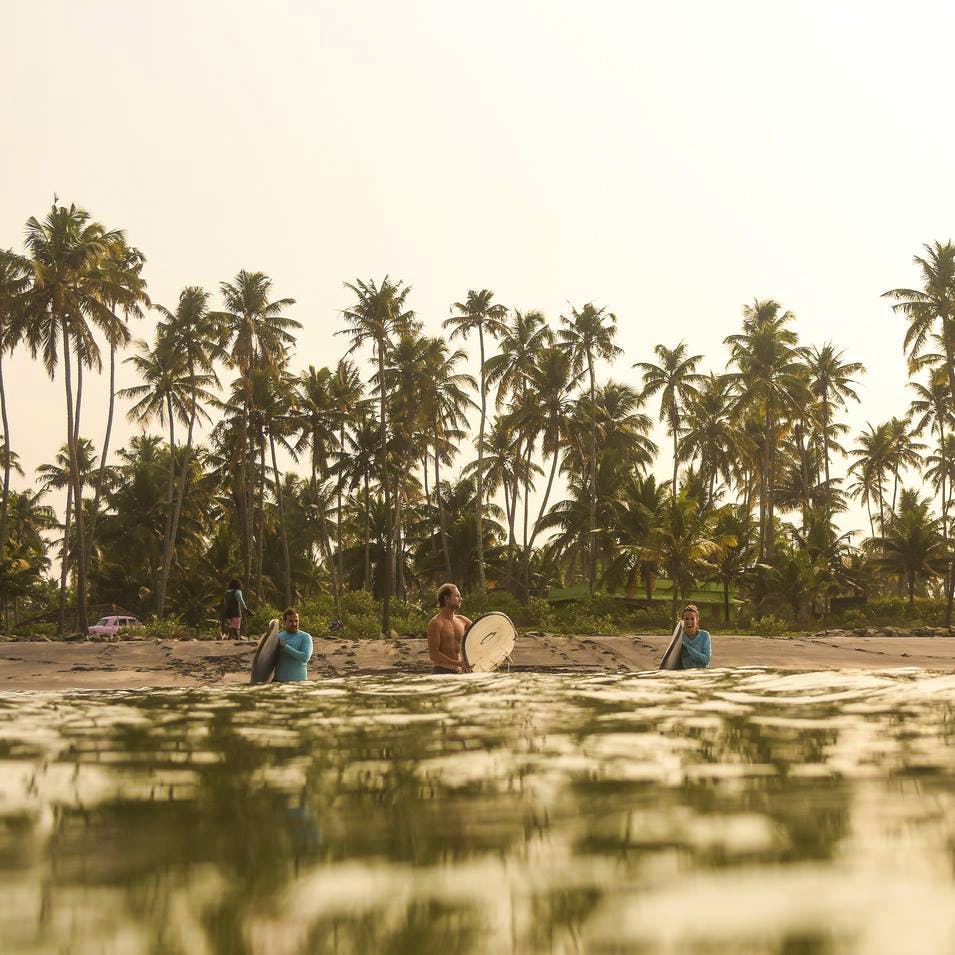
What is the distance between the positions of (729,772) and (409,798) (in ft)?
3.37

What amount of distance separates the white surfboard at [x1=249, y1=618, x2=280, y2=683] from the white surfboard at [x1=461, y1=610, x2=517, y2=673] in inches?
74.7

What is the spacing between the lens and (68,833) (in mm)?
2502

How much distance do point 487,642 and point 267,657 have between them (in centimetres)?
222

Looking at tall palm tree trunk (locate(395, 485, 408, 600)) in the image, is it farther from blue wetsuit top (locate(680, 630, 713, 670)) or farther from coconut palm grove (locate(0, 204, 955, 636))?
blue wetsuit top (locate(680, 630, 713, 670))

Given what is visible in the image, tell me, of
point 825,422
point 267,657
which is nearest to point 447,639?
point 267,657

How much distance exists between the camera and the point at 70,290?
36125 millimetres

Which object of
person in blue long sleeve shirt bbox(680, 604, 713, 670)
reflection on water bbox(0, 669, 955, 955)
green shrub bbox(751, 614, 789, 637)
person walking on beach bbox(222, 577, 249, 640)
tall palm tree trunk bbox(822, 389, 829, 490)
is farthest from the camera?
tall palm tree trunk bbox(822, 389, 829, 490)

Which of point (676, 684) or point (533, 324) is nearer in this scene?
point (676, 684)

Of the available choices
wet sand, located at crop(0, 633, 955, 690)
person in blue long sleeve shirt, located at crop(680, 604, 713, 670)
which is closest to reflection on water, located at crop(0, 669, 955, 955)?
person in blue long sleeve shirt, located at crop(680, 604, 713, 670)

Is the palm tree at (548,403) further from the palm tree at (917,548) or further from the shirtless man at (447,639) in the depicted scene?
the shirtless man at (447,639)

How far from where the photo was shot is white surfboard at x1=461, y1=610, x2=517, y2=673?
1012 centimetres

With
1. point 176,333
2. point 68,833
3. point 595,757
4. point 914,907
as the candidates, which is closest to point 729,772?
point 595,757

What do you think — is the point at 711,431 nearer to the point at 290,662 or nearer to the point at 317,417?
the point at 317,417

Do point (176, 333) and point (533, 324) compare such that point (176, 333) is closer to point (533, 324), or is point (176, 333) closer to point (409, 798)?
point (533, 324)
